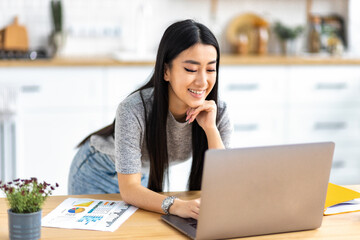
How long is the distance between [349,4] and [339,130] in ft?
3.63

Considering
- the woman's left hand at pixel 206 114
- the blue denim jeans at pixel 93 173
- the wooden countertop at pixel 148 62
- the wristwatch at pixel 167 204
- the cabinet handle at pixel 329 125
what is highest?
the wooden countertop at pixel 148 62

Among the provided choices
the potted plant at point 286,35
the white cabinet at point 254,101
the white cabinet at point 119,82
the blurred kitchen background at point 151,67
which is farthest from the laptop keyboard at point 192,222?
the potted plant at point 286,35

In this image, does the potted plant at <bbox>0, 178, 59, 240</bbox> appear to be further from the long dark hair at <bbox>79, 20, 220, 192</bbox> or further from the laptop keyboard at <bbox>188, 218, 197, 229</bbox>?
the long dark hair at <bbox>79, 20, 220, 192</bbox>

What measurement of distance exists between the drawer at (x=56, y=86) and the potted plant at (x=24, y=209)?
2247 millimetres

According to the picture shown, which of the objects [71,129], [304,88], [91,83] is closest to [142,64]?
[91,83]

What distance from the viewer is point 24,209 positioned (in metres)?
1.26

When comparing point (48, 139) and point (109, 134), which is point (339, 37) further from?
point (109, 134)

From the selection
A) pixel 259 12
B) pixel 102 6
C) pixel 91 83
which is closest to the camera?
pixel 91 83

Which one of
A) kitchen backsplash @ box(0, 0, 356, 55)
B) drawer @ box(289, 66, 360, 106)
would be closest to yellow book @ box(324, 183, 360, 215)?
drawer @ box(289, 66, 360, 106)

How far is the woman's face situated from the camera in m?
1.68

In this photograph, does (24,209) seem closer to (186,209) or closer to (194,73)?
(186,209)

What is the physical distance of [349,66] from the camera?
12.6ft

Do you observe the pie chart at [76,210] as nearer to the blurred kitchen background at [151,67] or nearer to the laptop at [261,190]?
the laptop at [261,190]

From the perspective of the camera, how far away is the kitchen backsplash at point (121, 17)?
12.9 ft
